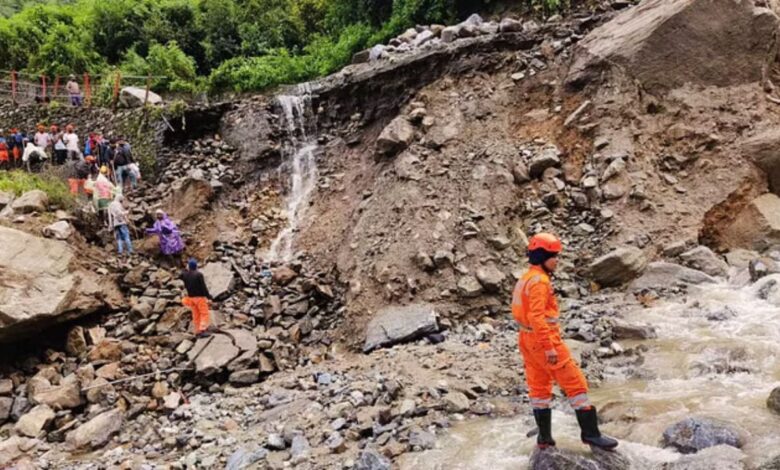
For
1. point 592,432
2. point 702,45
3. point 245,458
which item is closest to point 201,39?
point 702,45

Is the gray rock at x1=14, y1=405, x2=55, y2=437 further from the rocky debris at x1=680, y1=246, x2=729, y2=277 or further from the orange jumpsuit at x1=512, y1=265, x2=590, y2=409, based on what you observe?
the rocky debris at x1=680, y1=246, x2=729, y2=277

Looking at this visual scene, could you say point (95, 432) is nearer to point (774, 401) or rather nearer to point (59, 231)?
point (59, 231)

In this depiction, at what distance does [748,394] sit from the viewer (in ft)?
18.3

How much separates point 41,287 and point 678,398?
1081 centimetres

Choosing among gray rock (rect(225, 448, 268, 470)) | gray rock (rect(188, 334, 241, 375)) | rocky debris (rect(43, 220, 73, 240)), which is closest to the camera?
gray rock (rect(225, 448, 268, 470))

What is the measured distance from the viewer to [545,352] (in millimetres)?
4656

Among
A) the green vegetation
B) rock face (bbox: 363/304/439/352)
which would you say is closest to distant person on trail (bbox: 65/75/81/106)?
the green vegetation

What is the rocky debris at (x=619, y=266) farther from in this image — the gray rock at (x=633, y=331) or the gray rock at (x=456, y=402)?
the gray rock at (x=456, y=402)

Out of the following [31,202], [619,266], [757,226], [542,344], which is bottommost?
[619,266]

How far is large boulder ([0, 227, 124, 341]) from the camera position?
9.75 m

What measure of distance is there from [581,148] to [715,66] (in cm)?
338

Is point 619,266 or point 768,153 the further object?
point 768,153

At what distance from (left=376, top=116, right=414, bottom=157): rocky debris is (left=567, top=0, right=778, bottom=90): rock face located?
511 centimetres

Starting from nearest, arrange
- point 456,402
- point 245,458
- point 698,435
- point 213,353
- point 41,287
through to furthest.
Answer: point 698,435
point 245,458
point 456,402
point 213,353
point 41,287
